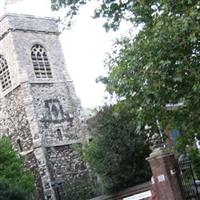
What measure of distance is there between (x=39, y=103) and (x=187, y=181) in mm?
23096

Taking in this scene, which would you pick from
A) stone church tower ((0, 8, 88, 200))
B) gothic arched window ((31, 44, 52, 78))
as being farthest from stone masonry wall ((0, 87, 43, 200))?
gothic arched window ((31, 44, 52, 78))

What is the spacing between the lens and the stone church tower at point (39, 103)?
124 feet

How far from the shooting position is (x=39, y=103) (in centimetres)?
3891

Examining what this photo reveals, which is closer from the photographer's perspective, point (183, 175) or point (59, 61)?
point (183, 175)

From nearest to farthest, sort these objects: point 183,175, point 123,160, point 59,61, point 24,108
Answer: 1. point 183,175
2. point 123,160
3. point 24,108
4. point 59,61

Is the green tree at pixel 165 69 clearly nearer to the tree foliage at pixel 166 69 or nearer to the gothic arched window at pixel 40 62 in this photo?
the tree foliage at pixel 166 69

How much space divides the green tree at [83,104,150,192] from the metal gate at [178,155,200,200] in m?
4.19

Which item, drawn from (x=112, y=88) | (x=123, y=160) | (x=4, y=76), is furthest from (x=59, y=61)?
(x=112, y=88)

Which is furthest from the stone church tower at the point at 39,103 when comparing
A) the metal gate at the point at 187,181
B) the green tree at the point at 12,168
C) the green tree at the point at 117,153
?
the metal gate at the point at 187,181

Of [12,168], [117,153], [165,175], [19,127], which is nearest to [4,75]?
[19,127]

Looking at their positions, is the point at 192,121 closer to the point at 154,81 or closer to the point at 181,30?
the point at 154,81

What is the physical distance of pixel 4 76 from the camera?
1622 inches

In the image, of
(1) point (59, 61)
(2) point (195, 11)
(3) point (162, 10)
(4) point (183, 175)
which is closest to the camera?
(2) point (195, 11)

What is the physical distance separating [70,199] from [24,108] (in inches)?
325
